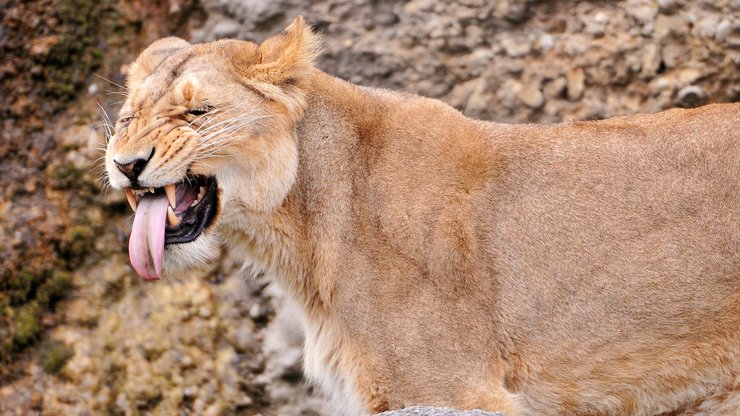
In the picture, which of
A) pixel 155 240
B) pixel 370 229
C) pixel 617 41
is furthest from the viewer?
pixel 617 41

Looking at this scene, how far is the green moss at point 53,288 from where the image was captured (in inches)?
301

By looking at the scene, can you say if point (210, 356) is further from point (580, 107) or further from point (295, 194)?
point (580, 107)

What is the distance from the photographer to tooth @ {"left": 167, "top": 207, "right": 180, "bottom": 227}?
4.73 m

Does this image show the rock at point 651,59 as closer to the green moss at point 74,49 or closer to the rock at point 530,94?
the rock at point 530,94

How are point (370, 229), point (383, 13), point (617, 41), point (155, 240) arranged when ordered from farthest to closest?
point (383, 13)
point (617, 41)
point (370, 229)
point (155, 240)

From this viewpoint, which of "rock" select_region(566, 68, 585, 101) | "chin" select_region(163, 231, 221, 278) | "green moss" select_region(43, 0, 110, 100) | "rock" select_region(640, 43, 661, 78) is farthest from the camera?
"green moss" select_region(43, 0, 110, 100)

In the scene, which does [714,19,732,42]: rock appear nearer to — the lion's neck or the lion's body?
the lion's body

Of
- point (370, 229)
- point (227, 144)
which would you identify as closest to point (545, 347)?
point (370, 229)

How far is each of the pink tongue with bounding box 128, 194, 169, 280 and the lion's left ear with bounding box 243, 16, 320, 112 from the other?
81 cm

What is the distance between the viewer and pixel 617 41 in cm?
720

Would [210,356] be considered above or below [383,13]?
below

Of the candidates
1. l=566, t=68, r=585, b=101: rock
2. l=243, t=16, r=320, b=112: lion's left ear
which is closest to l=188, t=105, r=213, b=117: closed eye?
l=243, t=16, r=320, b=112: lion's left ear

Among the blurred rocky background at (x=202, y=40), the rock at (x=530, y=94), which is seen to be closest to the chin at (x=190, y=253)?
the blurred rocky background at (x=202, y=40)

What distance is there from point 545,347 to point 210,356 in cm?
325
